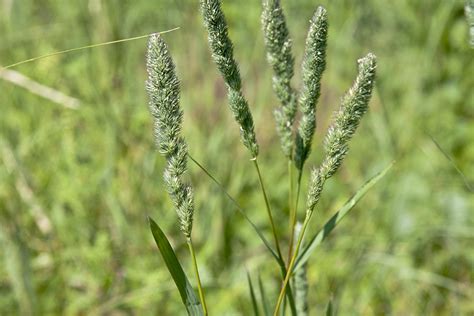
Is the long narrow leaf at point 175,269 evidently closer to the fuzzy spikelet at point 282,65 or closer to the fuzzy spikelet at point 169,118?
the fuzzy spikelet at point 169,118

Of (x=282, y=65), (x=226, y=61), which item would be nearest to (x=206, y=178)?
(x=282, y=65)

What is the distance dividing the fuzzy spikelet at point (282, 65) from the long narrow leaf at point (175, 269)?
0.75ft

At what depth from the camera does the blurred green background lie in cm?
220

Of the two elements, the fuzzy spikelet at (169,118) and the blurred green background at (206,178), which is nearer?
the fuzzy spikelet at (169,118)

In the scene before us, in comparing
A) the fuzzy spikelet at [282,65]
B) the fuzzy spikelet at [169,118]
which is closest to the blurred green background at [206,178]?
the fuzzy spikelet at [282,65]

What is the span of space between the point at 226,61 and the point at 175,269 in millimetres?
292

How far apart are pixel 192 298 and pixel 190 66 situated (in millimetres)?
2080

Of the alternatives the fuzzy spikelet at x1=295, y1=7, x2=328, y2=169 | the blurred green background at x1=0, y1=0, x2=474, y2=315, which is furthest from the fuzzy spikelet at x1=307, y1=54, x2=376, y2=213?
the blurred green background at x1=0, y1=0, x2=474, y2=315

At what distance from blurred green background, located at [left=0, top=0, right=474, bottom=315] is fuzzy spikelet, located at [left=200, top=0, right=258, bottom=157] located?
102 centimetres

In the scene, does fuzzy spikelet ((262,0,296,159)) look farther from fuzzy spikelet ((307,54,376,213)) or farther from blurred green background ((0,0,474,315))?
blurred green background ((0,0,474,315))

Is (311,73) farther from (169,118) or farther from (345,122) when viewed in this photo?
(169,118)

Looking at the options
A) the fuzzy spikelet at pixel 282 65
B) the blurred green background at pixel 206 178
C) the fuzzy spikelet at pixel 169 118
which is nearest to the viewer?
the fuzzy spikelet at pixel 169 118

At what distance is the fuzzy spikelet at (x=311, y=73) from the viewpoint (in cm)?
94

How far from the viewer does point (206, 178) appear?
265 cm
